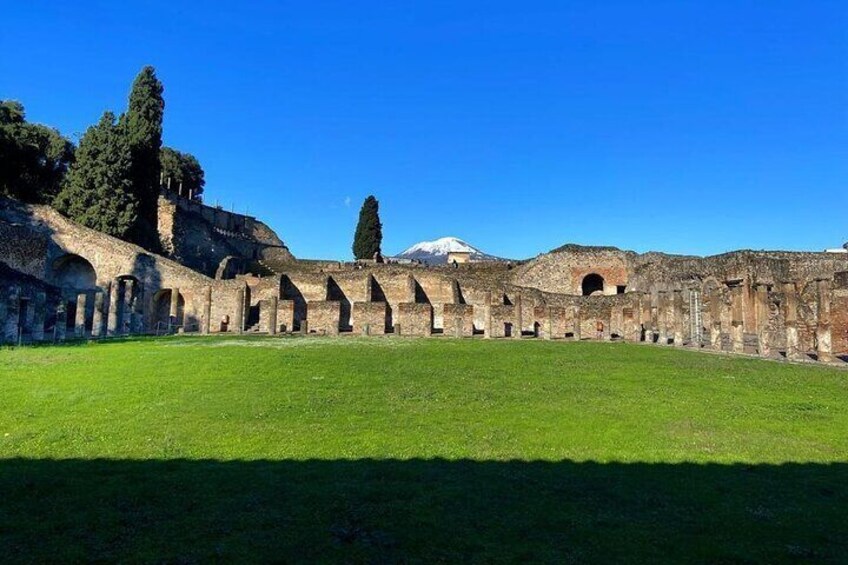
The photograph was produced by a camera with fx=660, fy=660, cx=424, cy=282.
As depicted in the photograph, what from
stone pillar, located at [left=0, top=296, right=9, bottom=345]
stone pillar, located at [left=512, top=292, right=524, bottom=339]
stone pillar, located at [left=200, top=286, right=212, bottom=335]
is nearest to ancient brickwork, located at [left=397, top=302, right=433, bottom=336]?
stone pillar, located at [left=512, top=292, right=524, bottom=339]

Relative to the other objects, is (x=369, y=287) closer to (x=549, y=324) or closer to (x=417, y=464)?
(x=549, y=324)

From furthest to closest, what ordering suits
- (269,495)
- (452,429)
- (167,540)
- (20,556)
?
(452,429) → (269,495) → (167,540) → (20,556)

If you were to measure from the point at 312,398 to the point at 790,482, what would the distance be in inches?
285

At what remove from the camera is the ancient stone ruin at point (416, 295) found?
2492 cm

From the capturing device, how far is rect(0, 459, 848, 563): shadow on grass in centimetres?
516

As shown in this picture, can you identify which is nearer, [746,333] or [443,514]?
[443,514]

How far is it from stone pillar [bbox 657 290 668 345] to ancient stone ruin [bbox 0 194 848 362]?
0.10 metres

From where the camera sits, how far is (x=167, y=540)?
531 cm

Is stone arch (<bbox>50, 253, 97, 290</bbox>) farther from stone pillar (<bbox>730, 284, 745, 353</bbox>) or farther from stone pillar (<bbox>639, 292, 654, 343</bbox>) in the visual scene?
stone pillar (<bbox>730, 284, 745, 353</bbox>)

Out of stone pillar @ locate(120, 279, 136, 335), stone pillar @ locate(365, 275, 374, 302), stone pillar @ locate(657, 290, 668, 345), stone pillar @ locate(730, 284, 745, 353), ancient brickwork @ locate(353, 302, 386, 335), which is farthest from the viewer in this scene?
stone pillar @ locate(365, 275, 374, 302)

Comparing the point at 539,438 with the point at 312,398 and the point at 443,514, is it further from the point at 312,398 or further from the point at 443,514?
the point at 312,398

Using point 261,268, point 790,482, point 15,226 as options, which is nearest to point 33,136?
point 15,226

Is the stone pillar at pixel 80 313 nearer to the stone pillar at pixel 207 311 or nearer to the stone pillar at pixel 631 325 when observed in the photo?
the stone pillar at pixel 207 311

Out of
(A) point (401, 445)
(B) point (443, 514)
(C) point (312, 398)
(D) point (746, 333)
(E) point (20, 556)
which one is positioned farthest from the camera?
(D) point (746, 333)
